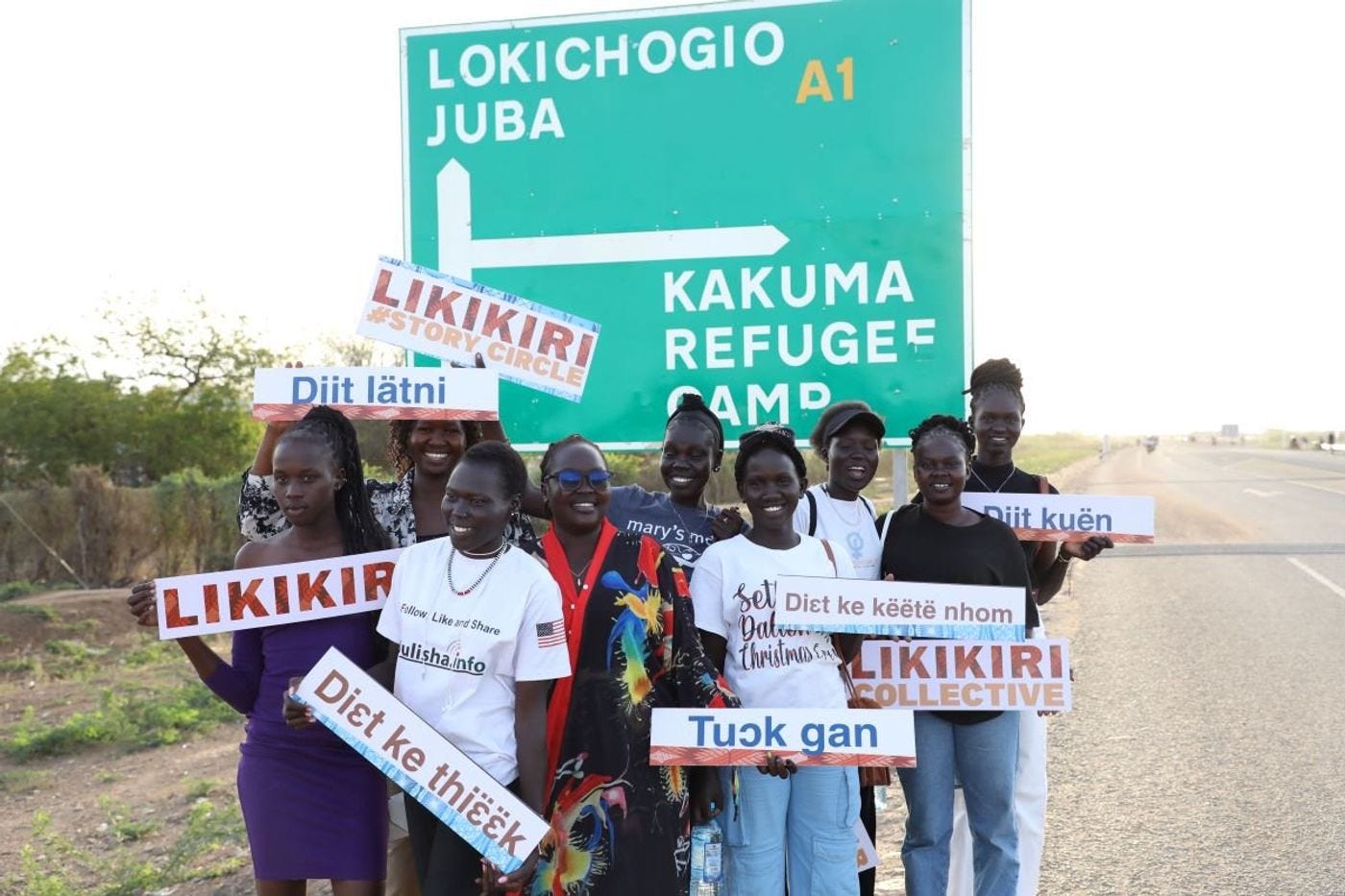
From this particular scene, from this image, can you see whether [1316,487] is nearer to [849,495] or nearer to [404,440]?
[849,495]

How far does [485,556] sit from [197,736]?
19.3 ft

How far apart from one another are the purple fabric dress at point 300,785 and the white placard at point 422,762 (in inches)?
8.7

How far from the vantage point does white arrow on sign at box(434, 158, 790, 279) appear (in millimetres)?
3717

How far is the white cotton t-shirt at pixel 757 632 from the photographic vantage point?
283cm

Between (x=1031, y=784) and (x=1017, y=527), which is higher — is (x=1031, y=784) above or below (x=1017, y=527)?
below

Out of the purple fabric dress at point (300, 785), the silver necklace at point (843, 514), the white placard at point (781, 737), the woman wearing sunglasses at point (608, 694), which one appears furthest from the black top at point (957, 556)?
the purple fabric dress at point (300, 785)

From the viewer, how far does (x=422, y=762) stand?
94.5 inches

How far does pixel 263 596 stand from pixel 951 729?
6.77 feet

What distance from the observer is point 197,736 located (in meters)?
7.29

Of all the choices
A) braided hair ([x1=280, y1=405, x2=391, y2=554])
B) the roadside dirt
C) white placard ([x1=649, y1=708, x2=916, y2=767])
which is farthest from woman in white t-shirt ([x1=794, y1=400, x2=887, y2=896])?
the roadside dirt

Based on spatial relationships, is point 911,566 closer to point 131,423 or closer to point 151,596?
point 151,596

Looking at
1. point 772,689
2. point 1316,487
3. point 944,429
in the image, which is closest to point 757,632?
point 772,689

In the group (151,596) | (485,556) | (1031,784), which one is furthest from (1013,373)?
(151,596)

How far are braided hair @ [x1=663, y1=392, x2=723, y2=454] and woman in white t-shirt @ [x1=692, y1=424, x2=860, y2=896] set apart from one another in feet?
1.18
